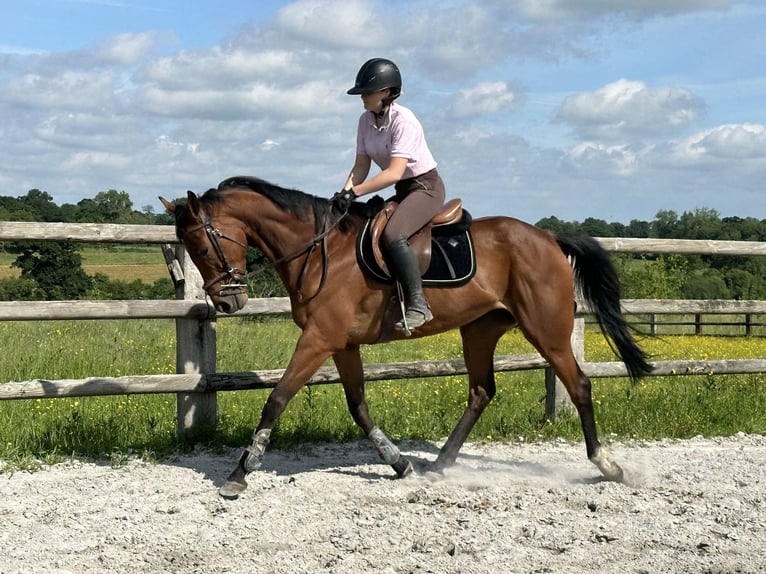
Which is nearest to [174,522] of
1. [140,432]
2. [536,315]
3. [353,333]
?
[353,333]

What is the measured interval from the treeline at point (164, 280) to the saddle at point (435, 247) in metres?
0.79

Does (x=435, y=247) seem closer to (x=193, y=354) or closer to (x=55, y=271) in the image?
(x=193, y=354)

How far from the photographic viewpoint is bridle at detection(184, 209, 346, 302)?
17.4 feet

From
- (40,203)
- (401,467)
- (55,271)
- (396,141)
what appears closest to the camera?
(396,141)

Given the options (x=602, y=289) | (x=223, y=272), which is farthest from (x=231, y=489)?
(x=602, y=289)

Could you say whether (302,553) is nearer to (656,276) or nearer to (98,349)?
(98,349)

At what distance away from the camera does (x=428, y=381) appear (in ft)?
32.1

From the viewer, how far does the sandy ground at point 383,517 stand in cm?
400

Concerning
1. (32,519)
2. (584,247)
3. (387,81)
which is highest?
(387,81)

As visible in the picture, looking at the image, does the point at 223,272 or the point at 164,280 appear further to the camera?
the point at 164,280

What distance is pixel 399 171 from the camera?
5.37 meters

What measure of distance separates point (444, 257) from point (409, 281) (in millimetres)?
409

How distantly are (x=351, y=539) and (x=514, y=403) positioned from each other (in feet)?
13.2

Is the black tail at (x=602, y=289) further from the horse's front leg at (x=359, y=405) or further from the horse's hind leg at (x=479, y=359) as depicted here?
the horse's front leg at (x=359, y=405)
